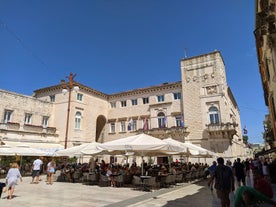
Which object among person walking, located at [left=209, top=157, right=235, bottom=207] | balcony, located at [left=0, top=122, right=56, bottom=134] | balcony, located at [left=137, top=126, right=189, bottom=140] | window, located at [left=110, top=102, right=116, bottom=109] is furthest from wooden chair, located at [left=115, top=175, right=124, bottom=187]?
window, located at [left=110, top=102, right=116, bottom=109]

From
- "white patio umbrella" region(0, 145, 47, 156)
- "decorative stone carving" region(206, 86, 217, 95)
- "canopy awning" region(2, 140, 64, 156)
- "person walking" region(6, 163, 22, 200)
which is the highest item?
"decorative stone carving" region(206, 86, 217, 95)

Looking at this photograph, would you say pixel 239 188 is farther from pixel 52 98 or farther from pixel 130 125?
pixel 52 98

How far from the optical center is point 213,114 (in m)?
27.9

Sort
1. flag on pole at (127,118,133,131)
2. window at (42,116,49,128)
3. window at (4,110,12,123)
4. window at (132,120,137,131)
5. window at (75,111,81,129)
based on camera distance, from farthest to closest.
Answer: window at (132,120,137,131) → flag on pole at (127,118,133,131) → window at (75,111,81,129) → window at (42,116,49,128) → window at (4,110,12,123)

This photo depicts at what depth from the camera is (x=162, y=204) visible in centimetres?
783

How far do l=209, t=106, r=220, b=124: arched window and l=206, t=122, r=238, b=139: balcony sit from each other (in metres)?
1.29

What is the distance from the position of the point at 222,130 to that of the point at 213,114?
2878 millimetres

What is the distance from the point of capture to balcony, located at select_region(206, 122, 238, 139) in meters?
25.6

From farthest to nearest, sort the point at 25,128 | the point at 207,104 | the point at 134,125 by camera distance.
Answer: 1. the point at 134,125
2. the point at 207,104
3. the point at 25,128

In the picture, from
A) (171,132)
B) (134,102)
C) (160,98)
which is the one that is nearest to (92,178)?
(171,132)

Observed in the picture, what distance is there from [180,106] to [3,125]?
73.8 feet

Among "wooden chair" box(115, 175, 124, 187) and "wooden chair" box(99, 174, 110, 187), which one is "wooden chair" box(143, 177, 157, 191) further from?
"wooden chair" box(99, 174, 110, 187)

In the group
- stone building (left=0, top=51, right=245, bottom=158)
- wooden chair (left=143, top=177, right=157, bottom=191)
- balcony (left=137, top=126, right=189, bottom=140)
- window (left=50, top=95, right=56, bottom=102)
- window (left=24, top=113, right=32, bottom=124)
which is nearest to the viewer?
wooden chair (left=143, top=177, right=157, bottom=191)

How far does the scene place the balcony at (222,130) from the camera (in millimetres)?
25594
